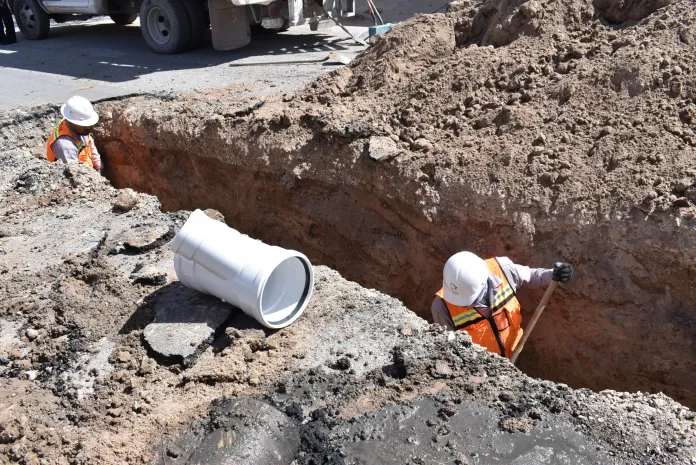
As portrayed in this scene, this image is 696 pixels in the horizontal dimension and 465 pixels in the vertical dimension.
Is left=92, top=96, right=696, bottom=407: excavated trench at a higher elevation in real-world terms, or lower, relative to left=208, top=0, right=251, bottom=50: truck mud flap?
lower

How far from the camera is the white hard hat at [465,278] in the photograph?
4.26 meters

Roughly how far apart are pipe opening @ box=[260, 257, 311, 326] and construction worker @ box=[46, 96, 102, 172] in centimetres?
372

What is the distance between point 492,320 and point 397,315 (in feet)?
2.68

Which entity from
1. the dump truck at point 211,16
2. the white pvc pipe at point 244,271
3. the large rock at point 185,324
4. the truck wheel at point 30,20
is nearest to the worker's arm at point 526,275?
the white pvc pipe at point 244,271

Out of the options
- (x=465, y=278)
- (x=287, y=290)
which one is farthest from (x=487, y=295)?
(x=287, y=290)

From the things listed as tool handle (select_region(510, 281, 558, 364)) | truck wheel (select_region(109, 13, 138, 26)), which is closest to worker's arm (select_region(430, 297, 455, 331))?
tool handle (select_region(510, 281, 558, 364))

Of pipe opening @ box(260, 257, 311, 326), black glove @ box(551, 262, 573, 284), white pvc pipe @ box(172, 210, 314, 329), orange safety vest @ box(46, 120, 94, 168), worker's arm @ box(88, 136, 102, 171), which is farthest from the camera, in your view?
worker's arm @ box(88, 136, 102, 171)

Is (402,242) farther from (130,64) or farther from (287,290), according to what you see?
(130,64)

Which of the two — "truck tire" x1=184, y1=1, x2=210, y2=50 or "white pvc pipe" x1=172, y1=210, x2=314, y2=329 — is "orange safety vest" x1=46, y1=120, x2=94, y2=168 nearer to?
"white pvc pipe" x1=172, y1=210, x2=314, y2=329

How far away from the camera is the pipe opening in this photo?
4004 millimetres

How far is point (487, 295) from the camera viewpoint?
14.6 feet

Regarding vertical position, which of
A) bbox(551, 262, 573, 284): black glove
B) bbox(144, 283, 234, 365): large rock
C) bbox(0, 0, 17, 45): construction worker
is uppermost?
bbox(0, 0, 17, 45): construction worker

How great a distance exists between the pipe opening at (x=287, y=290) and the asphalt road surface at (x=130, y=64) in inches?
169

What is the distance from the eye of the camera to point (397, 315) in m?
4.04
